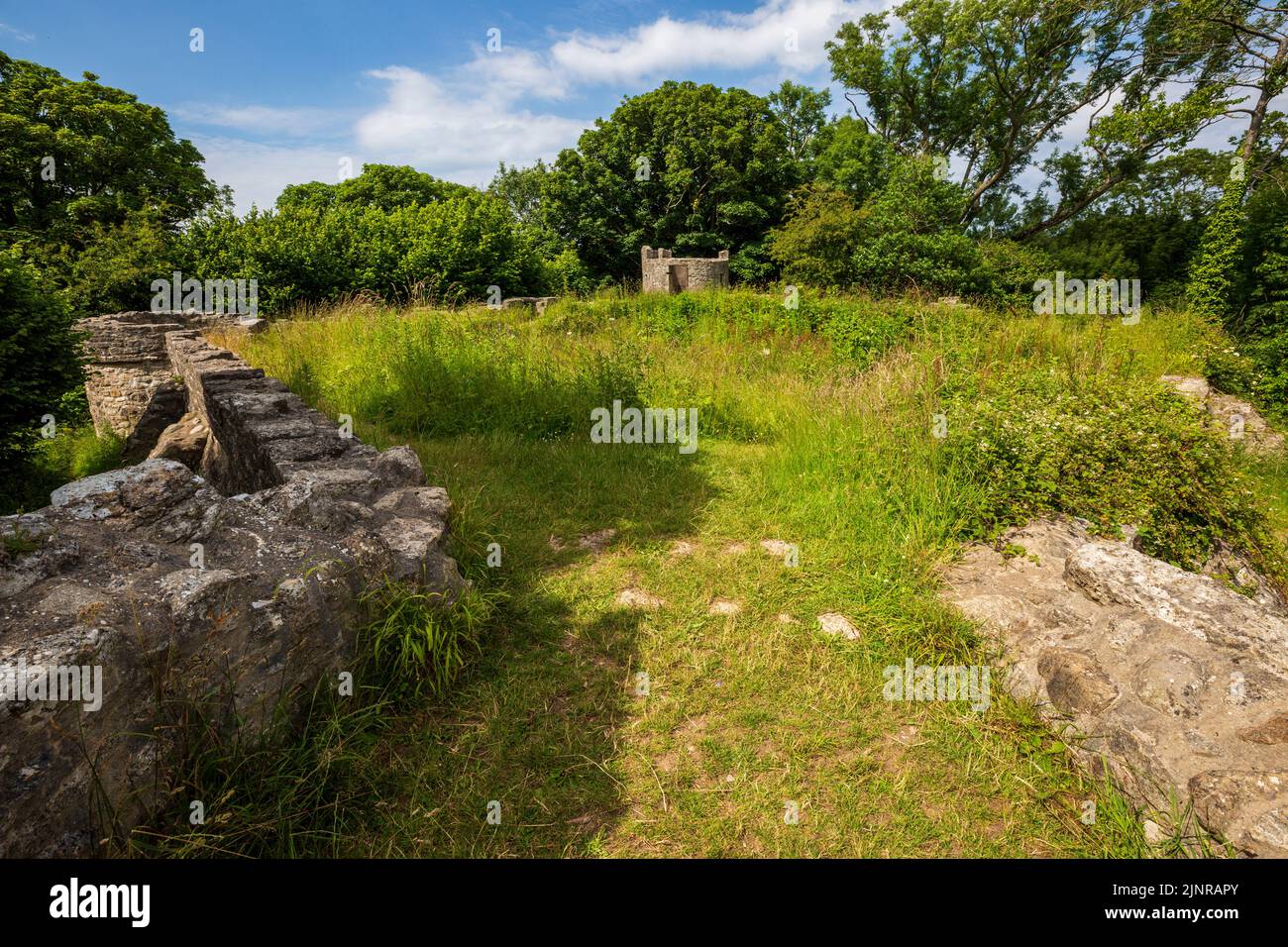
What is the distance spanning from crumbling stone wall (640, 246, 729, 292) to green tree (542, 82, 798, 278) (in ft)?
15.5

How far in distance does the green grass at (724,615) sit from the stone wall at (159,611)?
428 millimetres

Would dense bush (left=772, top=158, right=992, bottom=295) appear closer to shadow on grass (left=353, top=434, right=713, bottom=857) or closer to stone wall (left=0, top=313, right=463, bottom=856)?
shadow on grass (left=353, top=434, right=713, bottom=857)

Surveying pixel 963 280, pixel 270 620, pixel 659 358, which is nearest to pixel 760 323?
pixel 659 358

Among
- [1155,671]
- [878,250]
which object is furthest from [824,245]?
[1155,671]

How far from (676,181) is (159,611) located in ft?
101

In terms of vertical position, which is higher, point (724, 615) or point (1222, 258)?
point (1222, 258)

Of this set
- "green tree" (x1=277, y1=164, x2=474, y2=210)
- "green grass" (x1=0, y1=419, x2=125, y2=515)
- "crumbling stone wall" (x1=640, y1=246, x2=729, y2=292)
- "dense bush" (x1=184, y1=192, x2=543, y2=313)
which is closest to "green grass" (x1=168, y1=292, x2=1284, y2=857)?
"green grass" (x1=0, y1=419, x2=125, y2=515)

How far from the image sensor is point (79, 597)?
6.62ft

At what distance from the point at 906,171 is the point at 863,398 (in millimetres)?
21890

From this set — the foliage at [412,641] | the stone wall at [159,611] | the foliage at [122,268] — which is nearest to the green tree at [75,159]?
the foliage at [122,268]

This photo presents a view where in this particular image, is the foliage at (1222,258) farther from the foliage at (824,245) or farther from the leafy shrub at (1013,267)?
the foliage at (824,245)

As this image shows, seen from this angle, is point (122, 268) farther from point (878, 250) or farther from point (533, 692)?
point (878, 250)

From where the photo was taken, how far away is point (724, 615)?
3639mm

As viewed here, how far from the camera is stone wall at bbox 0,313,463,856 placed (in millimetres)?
1760
